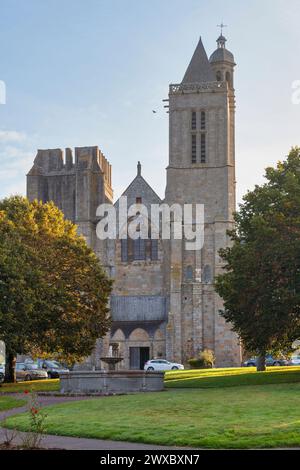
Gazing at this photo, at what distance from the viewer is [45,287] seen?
44688 millimetres

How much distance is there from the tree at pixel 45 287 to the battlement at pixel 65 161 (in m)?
33.7

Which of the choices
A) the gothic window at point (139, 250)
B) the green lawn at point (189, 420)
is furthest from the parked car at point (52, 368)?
the green lawn at point (189, 420)

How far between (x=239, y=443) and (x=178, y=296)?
60.1 metres

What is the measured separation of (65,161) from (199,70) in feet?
58.2

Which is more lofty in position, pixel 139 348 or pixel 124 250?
pixel 124 250

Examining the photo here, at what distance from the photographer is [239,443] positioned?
1566 cm

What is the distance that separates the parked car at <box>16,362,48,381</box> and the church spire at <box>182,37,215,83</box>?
39.3m

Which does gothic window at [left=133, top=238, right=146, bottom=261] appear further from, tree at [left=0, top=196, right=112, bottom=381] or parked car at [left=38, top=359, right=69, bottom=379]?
tree at [left=0, top=196, right=112, bottom=381]

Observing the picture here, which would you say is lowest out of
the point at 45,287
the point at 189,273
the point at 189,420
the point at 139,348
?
the point at 139,348

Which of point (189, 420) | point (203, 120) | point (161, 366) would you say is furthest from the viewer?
point (203, 120)

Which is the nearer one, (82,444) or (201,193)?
(82,444)

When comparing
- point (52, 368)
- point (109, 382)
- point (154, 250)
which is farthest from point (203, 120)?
point (109, 382)

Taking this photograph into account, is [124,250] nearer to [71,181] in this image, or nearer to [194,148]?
[71,181]
